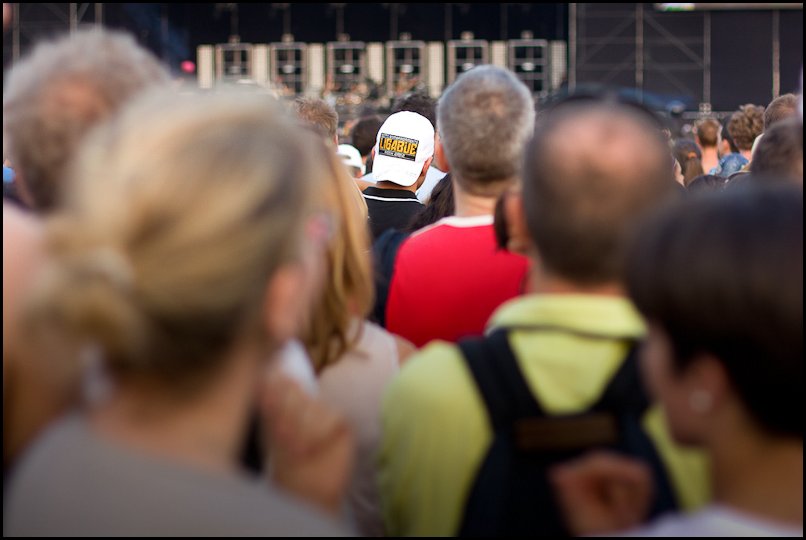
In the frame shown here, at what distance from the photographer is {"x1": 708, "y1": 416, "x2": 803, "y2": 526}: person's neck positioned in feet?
5.04

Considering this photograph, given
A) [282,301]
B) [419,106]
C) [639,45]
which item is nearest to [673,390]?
[282,301]

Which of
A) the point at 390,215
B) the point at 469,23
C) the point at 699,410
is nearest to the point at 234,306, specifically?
the point at 699,410

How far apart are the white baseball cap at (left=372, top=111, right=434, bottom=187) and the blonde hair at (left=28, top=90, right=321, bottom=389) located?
12.5ft

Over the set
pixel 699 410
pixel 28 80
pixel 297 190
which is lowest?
pixel 699 410

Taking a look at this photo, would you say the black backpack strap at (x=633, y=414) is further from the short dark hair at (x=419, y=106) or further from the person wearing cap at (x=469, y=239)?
the short dark hair at (x=419, y=106)

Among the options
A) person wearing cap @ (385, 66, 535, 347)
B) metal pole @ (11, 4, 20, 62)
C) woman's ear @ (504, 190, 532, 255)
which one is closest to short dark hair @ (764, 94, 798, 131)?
person wearing cap @ (385, 66, 535, 347)

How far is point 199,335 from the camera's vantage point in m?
1.38

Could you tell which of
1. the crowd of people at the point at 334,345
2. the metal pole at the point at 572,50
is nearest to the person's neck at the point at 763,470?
the crowd of people at the point at 334,345

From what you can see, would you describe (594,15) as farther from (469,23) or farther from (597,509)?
(597,509)

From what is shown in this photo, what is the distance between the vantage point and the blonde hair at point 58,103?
83.3 inches

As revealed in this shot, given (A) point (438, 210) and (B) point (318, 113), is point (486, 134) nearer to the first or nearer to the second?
(A) point (438, 210)

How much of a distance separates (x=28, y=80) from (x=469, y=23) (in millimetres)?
30179

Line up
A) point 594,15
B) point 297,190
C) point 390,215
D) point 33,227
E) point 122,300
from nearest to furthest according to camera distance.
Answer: point 122,300
point 297,190
point 33,227
point 390,215
point 594,15

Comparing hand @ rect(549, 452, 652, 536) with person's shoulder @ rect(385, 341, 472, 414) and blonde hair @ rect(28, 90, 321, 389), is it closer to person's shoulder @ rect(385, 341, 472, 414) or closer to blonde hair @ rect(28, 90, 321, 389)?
person's shoulder @ rect(385, 341, 472, 414)
